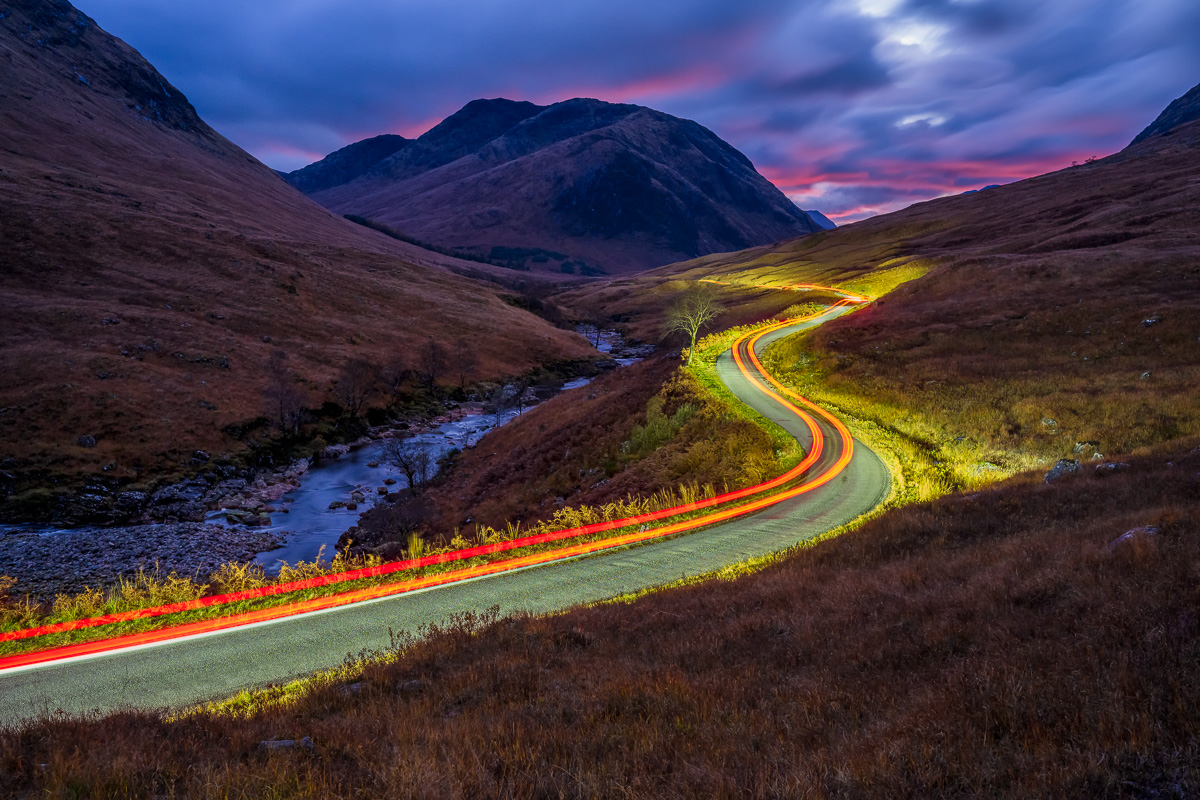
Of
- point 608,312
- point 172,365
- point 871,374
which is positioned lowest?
point 871,374

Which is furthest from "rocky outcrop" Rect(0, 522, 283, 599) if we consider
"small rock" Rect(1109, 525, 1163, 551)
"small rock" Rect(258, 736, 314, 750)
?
"small rock" Rect(1109, 525, 1163, 551)

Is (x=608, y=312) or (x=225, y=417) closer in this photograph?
(x=225, y=417)

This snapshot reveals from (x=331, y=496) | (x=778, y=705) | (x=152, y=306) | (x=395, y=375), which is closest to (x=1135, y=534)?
(x=778, y=705)

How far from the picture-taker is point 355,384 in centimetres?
5894

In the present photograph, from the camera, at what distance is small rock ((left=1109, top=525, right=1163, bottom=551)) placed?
27.2ft

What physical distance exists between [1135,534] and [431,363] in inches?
2809

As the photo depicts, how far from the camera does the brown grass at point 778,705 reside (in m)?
4.14

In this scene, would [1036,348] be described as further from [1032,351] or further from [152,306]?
[152,306]

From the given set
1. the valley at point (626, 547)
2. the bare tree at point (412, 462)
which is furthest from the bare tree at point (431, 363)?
the bare tree at point (412, 462)

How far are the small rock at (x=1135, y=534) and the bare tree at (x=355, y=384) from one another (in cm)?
5859

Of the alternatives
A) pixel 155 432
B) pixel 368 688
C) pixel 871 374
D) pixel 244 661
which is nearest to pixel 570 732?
pixel 368 688

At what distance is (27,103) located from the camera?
12744cm

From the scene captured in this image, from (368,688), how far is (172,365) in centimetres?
6079

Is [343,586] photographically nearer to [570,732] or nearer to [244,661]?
[244,661]
